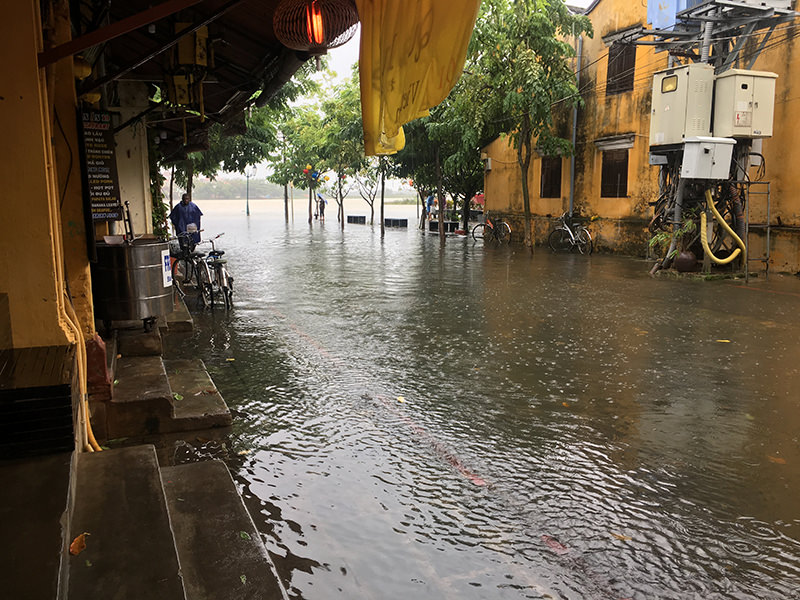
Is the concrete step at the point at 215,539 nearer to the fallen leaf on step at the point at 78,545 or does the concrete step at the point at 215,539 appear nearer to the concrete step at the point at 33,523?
the fallen leaf on step at the point at 78,545

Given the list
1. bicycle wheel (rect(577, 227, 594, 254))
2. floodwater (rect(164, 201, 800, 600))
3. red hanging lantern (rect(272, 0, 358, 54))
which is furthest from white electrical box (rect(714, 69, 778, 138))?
red hanging lantern (rect(272, 0, 358, 54))

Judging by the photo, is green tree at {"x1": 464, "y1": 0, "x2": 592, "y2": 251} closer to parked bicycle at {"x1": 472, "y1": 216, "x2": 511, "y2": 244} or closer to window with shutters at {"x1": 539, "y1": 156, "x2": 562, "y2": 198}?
window with shutters at {"x1": 539, "y1": 156, "x2": 562, "y2": 198}

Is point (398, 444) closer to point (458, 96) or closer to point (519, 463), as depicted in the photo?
point (519, 463)

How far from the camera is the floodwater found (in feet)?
10.8

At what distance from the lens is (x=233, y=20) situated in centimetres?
639

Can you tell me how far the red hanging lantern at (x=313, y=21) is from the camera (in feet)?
16.2

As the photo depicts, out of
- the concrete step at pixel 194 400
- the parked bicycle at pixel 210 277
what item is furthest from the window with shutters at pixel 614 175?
the concrete step at pixel 194 400

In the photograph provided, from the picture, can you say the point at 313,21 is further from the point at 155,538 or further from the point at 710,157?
the point at 710,157

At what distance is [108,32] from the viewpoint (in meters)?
3.33

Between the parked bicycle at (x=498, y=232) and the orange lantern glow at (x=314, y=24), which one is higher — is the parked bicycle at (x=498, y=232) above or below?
below

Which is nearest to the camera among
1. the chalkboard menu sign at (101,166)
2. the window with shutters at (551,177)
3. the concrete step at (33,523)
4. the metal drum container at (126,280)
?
the concrete step at (33,523)

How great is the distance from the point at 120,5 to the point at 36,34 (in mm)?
3775

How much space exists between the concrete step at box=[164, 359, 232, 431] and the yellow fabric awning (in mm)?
2517

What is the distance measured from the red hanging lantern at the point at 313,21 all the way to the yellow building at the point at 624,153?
494 inches
